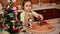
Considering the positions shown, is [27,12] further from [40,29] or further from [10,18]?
[10,18]

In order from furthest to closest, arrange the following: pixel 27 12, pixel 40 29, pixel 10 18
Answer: pixel 27 12 → pixel 40 29 → pixel 10 18

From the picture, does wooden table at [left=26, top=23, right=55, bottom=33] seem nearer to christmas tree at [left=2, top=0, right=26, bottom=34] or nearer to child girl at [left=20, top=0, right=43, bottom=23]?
child girl at [left=20, top=0, right=43, bottom=23]

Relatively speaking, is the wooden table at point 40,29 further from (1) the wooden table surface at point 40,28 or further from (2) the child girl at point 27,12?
(2) the child girl at point 27,12

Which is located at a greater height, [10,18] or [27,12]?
[10,18]

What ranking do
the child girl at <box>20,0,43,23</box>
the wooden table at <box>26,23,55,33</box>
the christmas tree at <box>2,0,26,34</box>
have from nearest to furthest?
the christmas tree at <box>2,0,26,34</box> → the wooden table at <box>26,23,55,33</box> → the child girl at <box>20,0,43,23</box>

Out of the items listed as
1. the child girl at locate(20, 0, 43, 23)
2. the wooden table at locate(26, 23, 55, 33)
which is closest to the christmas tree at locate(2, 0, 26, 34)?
the wooden table at locate(26, 23, 55, 33)

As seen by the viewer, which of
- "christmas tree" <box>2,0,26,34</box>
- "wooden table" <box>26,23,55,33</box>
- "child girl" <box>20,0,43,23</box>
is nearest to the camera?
"christmas tree" <box>2,0,26,34</box>

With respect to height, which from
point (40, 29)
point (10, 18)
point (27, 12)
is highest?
point (10, 18)

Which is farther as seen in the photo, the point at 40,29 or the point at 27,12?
the point at 27,12

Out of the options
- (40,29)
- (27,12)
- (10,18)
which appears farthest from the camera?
(27,12)

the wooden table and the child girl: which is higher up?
the child girl

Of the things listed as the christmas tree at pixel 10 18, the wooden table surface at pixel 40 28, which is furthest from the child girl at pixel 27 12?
the christmas tree at pixel 10 18

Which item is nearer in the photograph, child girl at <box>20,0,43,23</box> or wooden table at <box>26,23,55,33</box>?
wooden table at <box>26,23,55,33</box>

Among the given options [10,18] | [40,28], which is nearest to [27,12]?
[40,28]
